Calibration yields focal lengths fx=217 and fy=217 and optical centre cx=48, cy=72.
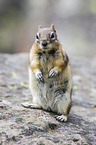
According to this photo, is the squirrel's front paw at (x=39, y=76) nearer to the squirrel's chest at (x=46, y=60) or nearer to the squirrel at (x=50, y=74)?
the squirrel at (x=50, y=74)

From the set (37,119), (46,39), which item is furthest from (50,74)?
(37,119)

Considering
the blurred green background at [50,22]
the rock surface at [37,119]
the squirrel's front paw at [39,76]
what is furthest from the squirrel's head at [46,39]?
the blurred green background at [50,22]

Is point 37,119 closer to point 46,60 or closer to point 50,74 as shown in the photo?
point 50,74

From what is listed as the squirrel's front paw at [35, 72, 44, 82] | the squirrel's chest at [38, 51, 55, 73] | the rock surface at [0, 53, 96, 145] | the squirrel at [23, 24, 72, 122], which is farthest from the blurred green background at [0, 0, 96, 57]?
the squirrel's front paw at [35, 72, 44, 82]

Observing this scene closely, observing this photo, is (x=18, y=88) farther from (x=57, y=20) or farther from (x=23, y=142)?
(x=57, y=20)

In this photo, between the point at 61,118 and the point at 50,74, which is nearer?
the point at 50,74

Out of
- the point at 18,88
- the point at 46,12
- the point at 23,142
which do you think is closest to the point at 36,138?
the point at 23,142
